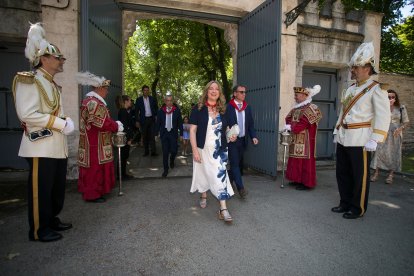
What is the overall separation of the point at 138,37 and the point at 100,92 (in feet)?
70.5

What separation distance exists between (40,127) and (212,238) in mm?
2240

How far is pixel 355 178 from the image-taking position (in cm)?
386

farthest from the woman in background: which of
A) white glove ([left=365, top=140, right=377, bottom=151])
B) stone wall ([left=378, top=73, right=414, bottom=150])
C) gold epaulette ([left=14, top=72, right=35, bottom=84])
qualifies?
gold epaulette ([left=14, top=72, right=35, bottom=84])

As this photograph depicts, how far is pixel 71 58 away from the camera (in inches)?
211

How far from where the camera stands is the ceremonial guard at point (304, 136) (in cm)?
517

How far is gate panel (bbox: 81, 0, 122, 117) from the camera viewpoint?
192 inches

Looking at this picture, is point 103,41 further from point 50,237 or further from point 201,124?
point 50,237

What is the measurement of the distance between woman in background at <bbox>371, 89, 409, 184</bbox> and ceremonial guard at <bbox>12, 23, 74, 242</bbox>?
20.0 ft

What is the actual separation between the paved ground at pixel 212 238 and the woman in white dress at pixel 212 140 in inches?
18.3

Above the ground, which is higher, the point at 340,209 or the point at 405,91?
the point at 405,91

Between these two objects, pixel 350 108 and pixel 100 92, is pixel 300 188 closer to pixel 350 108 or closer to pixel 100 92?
pixel 350 108

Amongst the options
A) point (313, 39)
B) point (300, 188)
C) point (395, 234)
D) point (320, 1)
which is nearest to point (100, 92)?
point (300, 188)

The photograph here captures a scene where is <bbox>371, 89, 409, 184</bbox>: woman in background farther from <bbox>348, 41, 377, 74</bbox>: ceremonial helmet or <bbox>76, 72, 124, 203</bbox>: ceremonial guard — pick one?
<bbox>76, 72, 124, 203</bbox>: ceremonial guard

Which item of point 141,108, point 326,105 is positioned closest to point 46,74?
point 141,108
